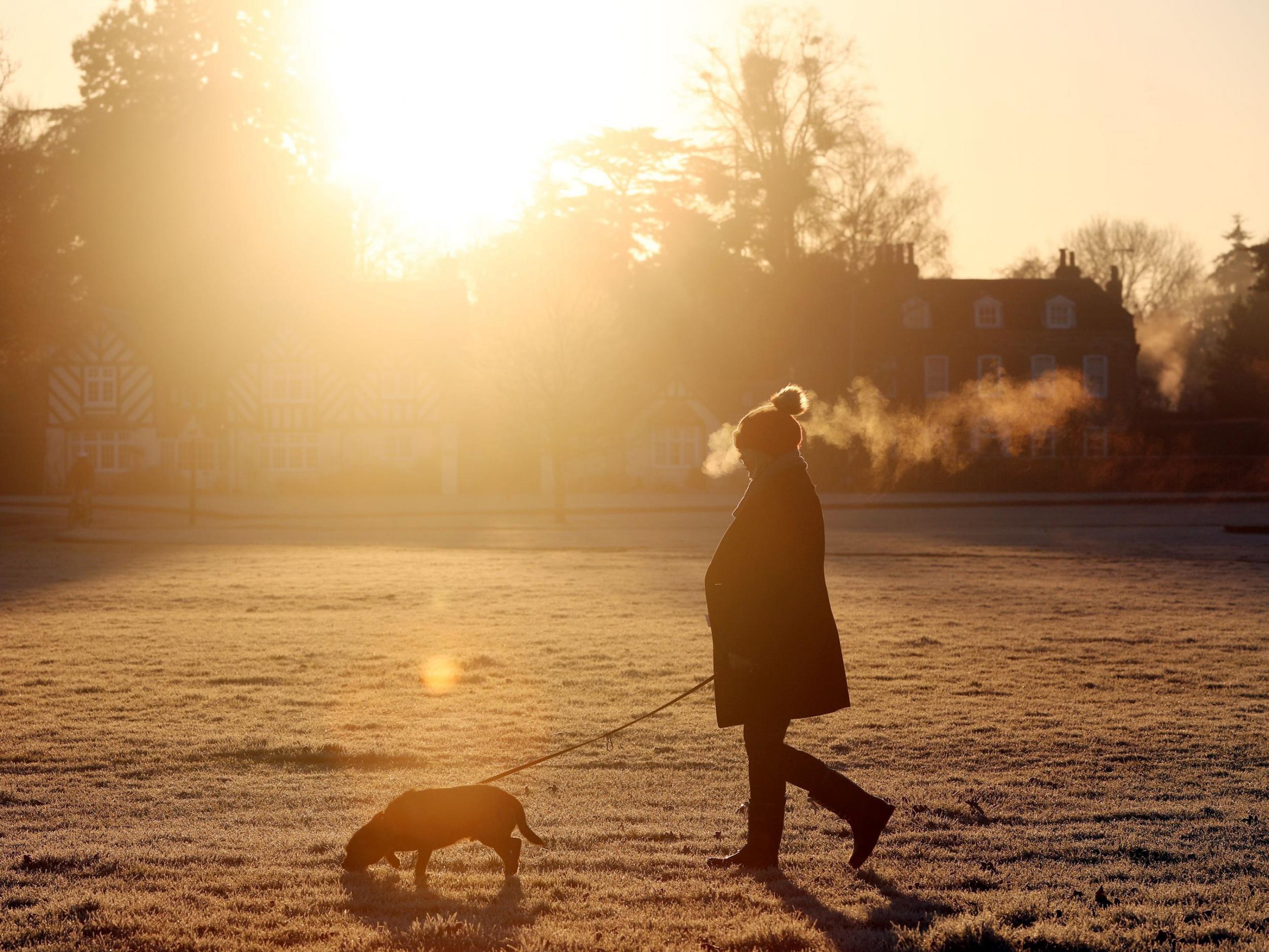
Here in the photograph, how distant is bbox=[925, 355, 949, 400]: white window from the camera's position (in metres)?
64.9

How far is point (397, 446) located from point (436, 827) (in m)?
52.9

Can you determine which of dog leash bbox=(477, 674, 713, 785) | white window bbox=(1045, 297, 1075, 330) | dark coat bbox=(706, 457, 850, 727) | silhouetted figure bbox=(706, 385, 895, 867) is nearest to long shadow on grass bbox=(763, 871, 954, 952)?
silhouetted figure bbox=(706, 385, 895, 867)

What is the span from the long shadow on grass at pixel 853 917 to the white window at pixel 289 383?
176ft

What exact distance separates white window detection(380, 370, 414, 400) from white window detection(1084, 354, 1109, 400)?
101 ft

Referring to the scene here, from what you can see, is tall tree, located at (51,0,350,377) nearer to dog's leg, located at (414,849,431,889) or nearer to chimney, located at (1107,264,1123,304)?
chimney, located at (1107,264,1123,304)

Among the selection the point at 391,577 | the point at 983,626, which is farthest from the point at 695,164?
the point at 983,626

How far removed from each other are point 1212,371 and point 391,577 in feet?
156

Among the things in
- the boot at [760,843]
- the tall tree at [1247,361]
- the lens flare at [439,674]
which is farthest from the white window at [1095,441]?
the boot at [760,843]

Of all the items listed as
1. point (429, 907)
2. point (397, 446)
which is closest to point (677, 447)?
point (397, 446)

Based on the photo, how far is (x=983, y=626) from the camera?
1448cm

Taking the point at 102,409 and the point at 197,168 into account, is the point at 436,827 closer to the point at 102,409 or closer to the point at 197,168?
the point at 197,168

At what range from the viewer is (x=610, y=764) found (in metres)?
8.32

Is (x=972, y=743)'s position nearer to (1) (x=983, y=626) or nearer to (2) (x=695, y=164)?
(1) (x=983, y=626)

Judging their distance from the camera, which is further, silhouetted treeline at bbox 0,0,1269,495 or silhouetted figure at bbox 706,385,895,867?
silhouetted treeline at bbox 0,0,1269,495
